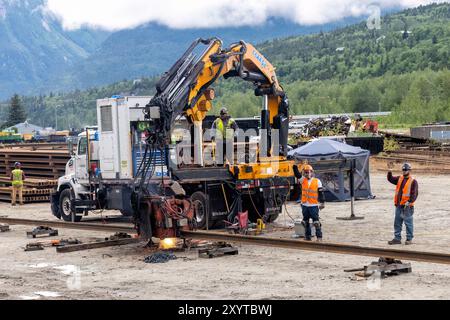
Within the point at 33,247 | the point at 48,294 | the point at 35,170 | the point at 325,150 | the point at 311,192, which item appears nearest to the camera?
the point at 48,294

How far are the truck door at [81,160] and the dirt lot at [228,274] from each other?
3.92m

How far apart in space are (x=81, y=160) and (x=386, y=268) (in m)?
13.5

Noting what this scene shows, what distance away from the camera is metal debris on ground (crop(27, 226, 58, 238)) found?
22742mm

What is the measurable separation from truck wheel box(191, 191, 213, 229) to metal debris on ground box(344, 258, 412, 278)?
273 inches

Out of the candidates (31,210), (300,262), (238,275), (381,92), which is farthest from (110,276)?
(381,92)

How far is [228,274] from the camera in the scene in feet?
50.5

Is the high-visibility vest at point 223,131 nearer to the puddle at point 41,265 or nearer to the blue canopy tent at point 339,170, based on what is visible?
the puddle at point 41,265

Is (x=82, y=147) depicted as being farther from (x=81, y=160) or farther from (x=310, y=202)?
(x=310, y=202)

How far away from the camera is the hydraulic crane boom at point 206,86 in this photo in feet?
62.2

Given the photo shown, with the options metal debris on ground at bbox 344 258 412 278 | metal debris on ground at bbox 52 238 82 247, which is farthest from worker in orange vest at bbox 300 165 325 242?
metal debris on ground at bbox 52 238 82 247

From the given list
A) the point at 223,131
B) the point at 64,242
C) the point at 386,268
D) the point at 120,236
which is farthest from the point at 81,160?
the point at 386,268

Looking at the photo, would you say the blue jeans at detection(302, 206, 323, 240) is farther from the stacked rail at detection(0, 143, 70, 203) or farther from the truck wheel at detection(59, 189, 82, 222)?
the stacked rail at detection(0, 143, 70, 203)

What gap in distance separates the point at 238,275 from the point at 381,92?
445 feet

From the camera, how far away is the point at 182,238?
18.3 meters
